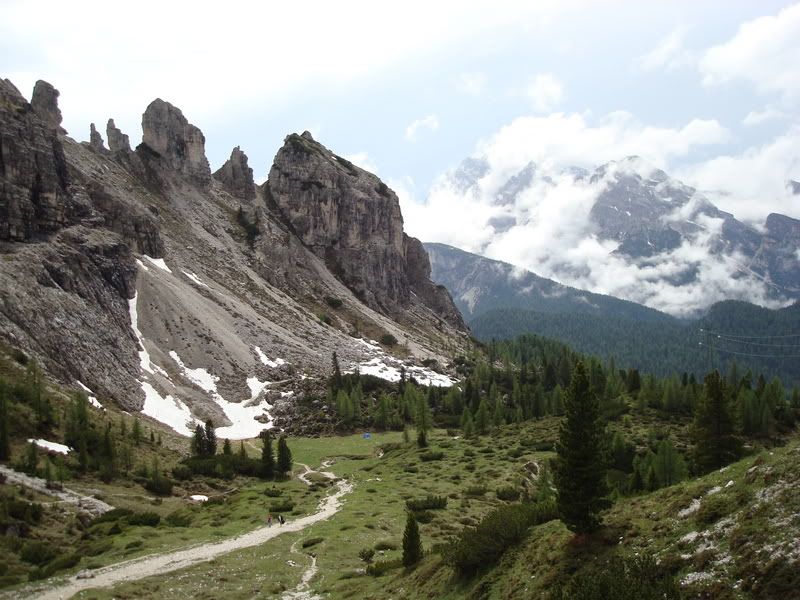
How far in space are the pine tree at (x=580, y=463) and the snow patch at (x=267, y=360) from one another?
119m

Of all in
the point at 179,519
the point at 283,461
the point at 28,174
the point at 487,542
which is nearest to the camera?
the point at 487,542

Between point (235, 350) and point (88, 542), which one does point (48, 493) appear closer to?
point (88, 542)

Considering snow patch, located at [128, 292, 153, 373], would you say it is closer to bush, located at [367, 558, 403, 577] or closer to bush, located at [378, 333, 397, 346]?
bush, located at [378, 333, 397, 346]

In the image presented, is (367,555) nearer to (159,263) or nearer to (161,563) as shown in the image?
(161,563)

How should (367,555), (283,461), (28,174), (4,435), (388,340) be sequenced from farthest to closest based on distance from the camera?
1. (388,340)
2. (28,174)
3. (283,461)
4. (4,435)
5. (367,555)

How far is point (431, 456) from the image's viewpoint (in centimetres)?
9125

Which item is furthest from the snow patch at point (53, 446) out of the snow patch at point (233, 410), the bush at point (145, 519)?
the snow patch at point (233, 410)

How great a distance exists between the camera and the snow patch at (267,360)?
141375mm

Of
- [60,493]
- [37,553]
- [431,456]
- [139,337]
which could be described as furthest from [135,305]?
[37,553]

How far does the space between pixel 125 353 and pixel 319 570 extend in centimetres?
9062

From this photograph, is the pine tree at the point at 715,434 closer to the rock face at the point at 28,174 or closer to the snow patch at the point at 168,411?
the snow patch at the point at 168,411

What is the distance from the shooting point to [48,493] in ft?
171

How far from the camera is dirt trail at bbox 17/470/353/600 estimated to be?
110 feet

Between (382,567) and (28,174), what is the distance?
13122cm
